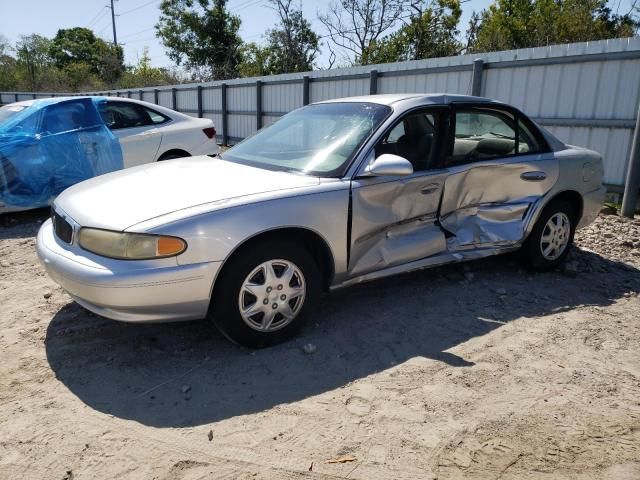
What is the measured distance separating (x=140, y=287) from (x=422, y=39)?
91.2 ft

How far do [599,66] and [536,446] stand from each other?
6.62 meters

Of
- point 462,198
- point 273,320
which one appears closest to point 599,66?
point 462,198

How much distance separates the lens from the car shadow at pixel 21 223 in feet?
19.3

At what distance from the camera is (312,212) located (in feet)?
10.5

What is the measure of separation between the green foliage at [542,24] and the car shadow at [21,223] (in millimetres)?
23278

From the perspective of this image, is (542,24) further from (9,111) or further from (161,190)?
(161,190)

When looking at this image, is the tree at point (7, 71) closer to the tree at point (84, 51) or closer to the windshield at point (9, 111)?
the tree at point (84, 51)

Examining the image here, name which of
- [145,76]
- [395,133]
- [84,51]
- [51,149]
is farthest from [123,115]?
[84,51]

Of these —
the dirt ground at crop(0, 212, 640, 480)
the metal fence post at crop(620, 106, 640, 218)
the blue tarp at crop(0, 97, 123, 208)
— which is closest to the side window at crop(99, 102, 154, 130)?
the blue tarp at crop(0, 97, 123, 208)

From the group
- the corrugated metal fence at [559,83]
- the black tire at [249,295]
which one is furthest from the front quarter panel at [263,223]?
the corrugated metal fence at [559,83]

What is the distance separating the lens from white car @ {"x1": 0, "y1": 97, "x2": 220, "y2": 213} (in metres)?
6.07

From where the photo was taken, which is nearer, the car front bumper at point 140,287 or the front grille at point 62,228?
the car front bumper at point 140,287

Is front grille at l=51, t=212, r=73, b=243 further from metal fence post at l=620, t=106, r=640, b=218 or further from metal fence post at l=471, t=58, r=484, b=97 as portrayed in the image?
metal fence post at l=471, t=58, r=484, b=97

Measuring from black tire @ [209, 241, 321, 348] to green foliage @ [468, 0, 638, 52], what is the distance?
979 inches
